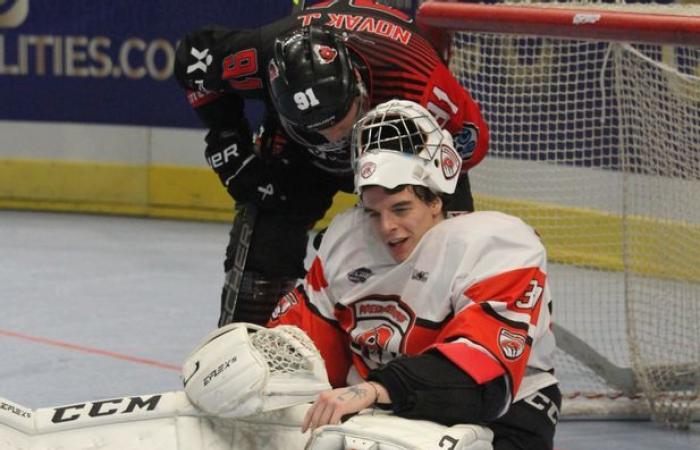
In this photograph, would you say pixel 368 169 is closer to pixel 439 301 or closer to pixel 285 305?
pixel 439 301

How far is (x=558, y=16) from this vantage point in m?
3.79

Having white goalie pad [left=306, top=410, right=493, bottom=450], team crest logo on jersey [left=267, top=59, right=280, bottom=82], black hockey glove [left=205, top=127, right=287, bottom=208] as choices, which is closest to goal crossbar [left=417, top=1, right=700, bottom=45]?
black hockey glove [left=205, top=127, right=287, bottom=208]

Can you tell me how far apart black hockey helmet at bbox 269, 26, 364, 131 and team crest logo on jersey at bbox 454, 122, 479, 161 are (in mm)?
392

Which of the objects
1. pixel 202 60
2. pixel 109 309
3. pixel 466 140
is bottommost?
pixel 109 309

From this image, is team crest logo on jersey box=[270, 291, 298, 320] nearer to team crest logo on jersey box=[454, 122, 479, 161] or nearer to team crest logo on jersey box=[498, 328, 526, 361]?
team crest logo on jersey box=[498, 328, 526, 361]

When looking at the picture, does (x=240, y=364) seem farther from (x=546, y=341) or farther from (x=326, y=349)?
(x=546, y=341)

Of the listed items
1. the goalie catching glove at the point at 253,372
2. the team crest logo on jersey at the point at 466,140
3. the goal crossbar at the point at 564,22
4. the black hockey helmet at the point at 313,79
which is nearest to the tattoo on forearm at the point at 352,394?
the goalie catching glove at the point at 253,372

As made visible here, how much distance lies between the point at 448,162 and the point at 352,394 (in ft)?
1.75

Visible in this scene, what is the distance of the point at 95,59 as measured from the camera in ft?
23.4

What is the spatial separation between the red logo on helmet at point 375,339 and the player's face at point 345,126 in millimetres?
539

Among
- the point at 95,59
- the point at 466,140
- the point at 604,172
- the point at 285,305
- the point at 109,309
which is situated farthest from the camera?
the point at 95,59

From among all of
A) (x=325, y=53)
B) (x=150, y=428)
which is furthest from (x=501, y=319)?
(x=325, y=53)

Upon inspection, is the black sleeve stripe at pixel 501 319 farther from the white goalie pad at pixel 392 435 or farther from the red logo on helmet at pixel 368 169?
the red logo on helmet at pixel 368 169

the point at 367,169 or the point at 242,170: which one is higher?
the point at 367,169
